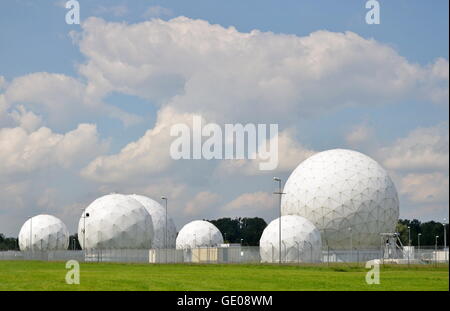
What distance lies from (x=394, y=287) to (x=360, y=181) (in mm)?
52521

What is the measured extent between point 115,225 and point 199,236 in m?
29.3

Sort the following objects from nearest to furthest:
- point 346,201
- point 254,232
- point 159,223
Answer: point 346,201 → point 159,223 → point 254,232

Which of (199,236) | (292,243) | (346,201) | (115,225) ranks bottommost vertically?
(199,236)

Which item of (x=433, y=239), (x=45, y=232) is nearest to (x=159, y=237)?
(x=45, y=232)

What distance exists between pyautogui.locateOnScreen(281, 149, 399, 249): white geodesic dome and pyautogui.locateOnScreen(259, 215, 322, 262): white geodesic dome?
349 inches

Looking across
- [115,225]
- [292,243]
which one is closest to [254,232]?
[115,225]

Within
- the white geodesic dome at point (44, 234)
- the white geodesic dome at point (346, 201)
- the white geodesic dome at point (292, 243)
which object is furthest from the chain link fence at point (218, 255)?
the white geodesic dome at point (44, 234)

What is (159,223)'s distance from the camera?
355ft

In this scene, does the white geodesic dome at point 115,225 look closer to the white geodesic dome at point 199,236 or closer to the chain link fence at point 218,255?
the chain link fence at point 218,255

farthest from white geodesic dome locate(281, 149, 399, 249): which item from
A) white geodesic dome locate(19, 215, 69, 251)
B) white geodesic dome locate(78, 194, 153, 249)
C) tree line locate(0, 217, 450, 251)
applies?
tree line locate(0, 217, 450, 251)

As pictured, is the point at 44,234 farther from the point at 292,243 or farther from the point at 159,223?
the point at 292,243

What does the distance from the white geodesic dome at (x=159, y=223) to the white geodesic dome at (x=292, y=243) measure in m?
37.3
